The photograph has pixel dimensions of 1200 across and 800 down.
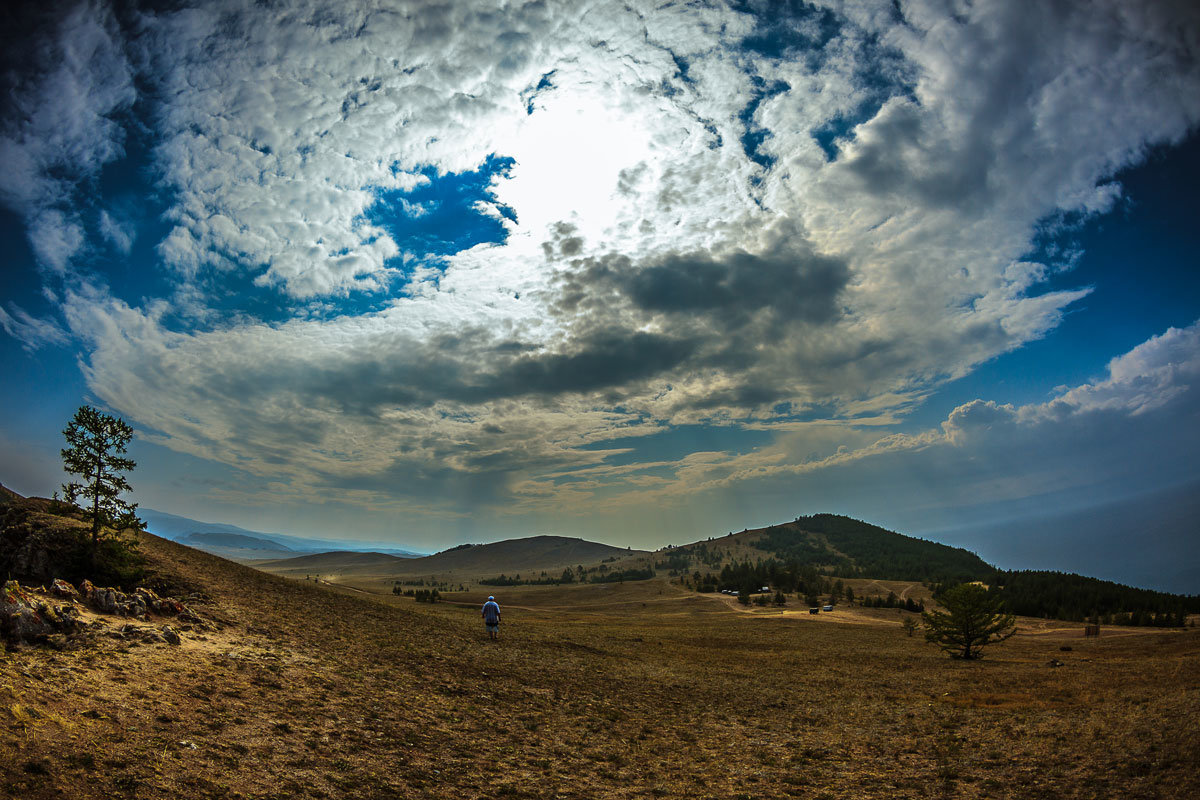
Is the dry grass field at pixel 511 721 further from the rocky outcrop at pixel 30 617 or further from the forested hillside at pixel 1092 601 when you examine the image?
the forested hillside at pixel 1092 601

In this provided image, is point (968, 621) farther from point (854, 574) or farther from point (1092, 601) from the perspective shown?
point (854, 574)

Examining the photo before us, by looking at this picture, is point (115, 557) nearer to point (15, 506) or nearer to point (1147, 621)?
point (15, 506)

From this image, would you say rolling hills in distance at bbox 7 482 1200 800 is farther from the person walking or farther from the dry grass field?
the person walking

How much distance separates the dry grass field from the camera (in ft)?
28.2

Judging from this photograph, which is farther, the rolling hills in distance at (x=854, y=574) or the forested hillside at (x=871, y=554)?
the forested hillside at (x=871, y=554)

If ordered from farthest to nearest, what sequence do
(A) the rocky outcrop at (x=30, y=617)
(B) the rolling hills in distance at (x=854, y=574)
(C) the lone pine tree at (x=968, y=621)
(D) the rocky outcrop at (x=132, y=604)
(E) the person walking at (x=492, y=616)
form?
(B) the rolling hills in distance at (x=854, y=574) < (C) the lone pine tree at (x=968, y=621) < (E) the person walking at (x=492, y=616) < (D) the rocky outcrop at (x=132, y=604) < (A) the rocky outcrop at (x=30, y=617)

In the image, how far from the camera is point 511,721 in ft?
46.8

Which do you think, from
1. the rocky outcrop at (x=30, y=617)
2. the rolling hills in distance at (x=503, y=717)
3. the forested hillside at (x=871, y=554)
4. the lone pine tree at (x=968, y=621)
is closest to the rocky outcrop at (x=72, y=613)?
the rocky outcrop at (x=30, y=617)

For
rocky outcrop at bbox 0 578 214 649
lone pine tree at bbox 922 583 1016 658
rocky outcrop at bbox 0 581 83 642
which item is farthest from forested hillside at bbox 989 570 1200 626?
rocky outcrop at bbox 0 581 83 642

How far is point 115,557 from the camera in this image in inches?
746

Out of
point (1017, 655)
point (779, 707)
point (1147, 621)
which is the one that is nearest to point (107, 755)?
point (779, 707)

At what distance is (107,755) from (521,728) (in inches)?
344

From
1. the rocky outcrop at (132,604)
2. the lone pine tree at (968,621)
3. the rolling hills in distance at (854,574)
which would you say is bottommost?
the rolling hills in distance at (854,574)

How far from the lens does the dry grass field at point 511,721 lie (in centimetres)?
860
